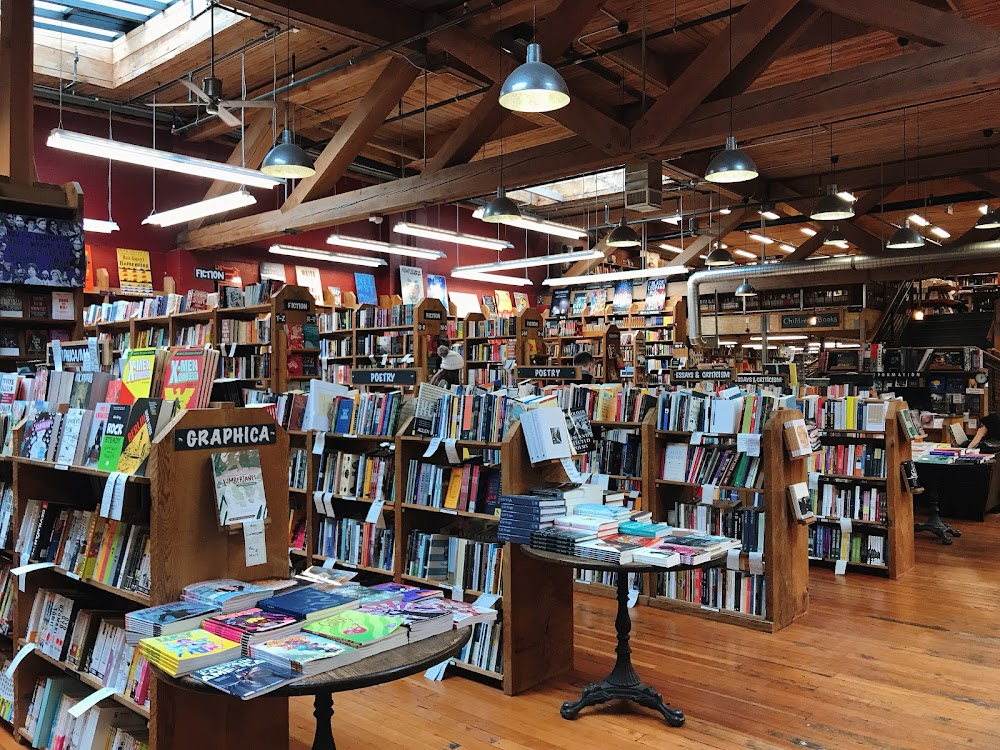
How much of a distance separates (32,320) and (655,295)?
473 inches

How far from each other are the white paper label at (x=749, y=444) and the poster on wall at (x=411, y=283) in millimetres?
10510

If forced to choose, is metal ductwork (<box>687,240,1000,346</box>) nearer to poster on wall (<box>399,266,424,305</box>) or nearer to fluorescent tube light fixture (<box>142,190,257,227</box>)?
poster on wall (<box>399,266,424,305</box>)

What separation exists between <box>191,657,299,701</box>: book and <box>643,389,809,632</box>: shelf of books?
11.2ft

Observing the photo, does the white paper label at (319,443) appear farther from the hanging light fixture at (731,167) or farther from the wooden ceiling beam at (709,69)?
the wooden ceiling beam at (709,69)

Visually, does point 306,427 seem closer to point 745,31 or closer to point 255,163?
point 745,31

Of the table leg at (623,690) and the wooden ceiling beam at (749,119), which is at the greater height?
the wooden ceiling beam at (749,119)

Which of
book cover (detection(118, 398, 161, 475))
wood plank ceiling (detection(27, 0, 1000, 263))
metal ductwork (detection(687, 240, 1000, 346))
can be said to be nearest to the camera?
book cover (detection(118, 398, 161, 475))

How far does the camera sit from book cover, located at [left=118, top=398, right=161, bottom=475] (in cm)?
274

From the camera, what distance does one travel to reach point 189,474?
2.53 m

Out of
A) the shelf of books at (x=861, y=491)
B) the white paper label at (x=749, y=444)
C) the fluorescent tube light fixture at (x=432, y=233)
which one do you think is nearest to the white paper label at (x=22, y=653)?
the white paper label at (x=749, y=444)

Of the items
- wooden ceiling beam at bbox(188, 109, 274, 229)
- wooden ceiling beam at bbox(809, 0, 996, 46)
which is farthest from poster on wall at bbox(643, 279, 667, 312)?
wooden ceiling beam at bbox(809, 0, 996, 46)

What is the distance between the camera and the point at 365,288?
1452cm

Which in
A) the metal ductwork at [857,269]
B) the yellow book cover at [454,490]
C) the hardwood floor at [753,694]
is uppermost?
the metal ductwork at [857,269]

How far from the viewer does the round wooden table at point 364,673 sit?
1947 millimetres
